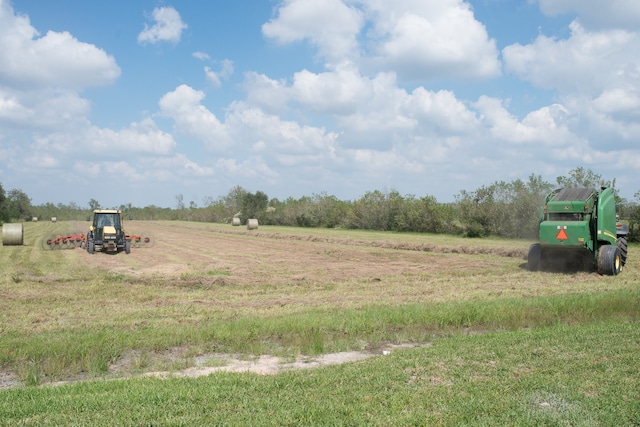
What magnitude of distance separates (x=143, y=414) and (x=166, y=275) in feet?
45.3

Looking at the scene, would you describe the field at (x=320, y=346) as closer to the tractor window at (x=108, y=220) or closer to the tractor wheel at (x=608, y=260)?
the tractor wheel at (x=608, y=260)

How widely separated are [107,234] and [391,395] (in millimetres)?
23425

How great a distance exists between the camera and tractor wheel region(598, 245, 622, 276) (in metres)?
17.0

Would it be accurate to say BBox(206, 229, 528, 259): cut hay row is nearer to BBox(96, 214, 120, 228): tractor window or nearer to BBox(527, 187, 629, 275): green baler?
BBox(527, 187, 629, 275): green baler

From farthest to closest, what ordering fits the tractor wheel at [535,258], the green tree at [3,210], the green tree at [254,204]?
the green tree at [254,204] < the green tree at [3,210] < the tractor wheel at [535,258]

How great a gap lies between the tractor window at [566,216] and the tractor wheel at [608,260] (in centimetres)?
132

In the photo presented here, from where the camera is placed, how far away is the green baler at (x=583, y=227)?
55.0 ft

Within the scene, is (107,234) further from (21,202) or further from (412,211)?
(21,202)

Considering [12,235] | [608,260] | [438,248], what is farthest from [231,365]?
[12,235]

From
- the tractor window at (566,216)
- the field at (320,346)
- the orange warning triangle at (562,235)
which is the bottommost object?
the field at (320,346)

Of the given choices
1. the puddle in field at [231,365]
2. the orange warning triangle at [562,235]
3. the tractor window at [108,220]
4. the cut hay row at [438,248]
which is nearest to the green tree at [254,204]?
the cut hay row at [438,248]

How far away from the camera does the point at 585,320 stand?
11.0 m

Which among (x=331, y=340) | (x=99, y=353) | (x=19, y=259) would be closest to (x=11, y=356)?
(x=99, y=353)

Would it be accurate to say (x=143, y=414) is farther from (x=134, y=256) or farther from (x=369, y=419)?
(x=134, y=256)
